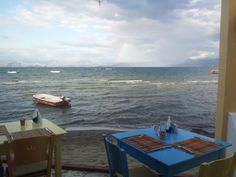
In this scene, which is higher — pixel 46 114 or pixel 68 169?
pixel 68 169

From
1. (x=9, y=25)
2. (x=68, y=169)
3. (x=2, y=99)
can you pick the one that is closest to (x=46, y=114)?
(x=2, y=99)

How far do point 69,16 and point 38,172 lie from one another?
1007 inches

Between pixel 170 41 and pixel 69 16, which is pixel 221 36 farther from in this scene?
pixel 170 41

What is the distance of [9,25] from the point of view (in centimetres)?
1989

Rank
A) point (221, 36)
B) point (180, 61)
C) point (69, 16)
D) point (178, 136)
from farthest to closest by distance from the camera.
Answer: point (180, 61) → point (69, 16) → point (221, 36) → point (178, 136)

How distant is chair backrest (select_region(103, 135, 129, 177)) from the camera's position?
1.80 metres

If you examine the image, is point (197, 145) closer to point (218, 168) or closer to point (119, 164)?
point (218, 168)

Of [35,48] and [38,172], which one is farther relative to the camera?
[35,48]

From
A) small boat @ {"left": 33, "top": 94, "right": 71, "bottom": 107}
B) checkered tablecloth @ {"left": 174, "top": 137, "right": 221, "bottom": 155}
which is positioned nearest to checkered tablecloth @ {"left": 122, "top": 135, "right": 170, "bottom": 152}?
checkered tablecloth @ {"left": 174, "top": 137, "right": 221, "bottom": 155}

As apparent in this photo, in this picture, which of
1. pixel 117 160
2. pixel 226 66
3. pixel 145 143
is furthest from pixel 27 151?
pixel 226 66

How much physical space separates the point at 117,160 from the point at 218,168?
28.6 inches

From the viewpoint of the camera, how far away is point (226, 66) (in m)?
2.85

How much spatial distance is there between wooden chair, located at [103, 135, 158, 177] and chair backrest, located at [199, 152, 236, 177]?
1.81ft

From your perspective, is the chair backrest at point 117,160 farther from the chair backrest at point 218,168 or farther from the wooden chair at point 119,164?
the chair backrest at point 218,168
